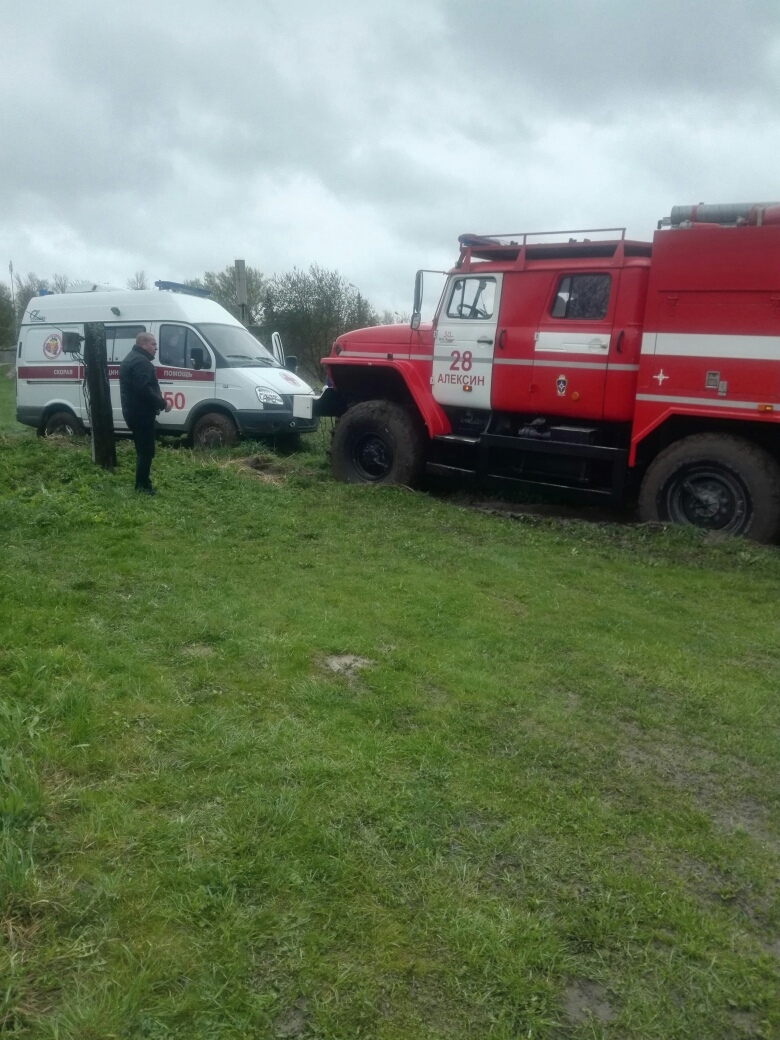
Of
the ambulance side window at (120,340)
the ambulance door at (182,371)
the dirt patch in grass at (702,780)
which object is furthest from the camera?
the ambulance side window at (120,340)

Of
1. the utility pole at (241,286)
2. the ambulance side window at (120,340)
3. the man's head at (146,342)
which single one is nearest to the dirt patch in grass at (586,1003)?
the man's head at (146,342)

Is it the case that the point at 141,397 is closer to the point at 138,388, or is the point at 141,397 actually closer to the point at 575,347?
the point at 138,388

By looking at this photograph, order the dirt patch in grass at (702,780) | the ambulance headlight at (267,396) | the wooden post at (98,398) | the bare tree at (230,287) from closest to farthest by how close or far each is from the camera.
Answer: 1. the dirt patch in grass at (702,780)
2. the wooden post at (98,398)
3. the ambulance headlight at (267,396)
4. the bare tree at (230,287)

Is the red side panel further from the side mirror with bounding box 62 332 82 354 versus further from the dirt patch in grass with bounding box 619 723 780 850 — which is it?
the side mirror with bounding box 62 332 82 354

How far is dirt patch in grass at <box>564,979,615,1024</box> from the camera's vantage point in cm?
221

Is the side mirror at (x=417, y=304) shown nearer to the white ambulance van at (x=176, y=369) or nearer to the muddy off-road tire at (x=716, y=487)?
the white ambulance van at (x=176, y=369)

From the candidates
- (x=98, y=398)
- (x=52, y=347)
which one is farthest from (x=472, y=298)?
(x=52, y=347)

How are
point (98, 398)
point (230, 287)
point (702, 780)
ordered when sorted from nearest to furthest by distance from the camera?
point (702, 780), point (98, 398), point (230, 287)

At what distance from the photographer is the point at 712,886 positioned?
2752 millimetres

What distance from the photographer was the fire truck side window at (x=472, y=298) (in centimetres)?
923

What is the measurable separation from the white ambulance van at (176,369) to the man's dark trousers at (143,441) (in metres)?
3.05

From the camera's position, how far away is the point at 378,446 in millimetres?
10438

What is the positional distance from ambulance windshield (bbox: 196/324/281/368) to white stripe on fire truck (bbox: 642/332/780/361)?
6869mm

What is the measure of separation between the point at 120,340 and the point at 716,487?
31.8 feet
